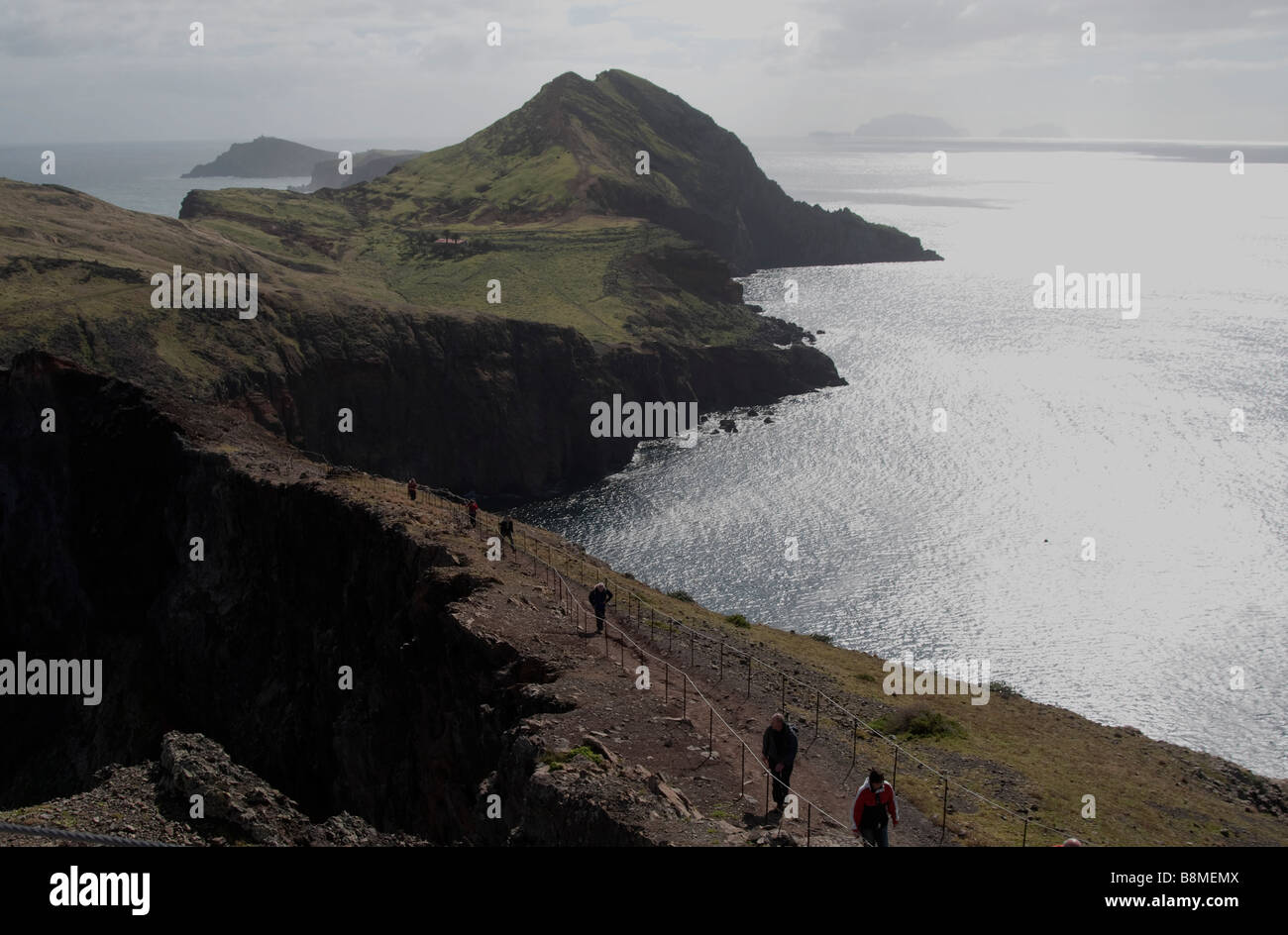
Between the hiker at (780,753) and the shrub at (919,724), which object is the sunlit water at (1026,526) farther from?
the hiker at (780,753)

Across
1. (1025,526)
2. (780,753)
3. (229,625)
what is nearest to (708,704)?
(780,753)

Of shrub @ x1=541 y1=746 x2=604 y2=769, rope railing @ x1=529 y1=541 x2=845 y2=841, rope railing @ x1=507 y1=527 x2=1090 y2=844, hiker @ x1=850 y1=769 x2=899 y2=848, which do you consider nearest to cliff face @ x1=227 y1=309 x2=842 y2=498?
rope railing @ x1=507 y1=527 x2=1090 y2=844

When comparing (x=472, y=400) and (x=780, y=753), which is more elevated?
(x=472, y=400)

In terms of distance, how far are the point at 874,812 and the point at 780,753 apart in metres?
3.45

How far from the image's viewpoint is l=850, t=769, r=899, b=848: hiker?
18844 millimetres

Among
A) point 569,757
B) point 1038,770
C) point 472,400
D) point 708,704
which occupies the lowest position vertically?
point 1038,770

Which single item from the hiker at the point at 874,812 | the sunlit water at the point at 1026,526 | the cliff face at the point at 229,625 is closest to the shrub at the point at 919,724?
the cliff face at the point at 229,625

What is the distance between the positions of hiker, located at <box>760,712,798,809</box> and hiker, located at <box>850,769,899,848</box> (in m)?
3.10

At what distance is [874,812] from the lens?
62.0 feet

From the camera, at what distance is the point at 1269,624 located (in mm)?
82250

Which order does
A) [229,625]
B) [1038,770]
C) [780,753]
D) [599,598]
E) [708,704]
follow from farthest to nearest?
[229,625] < [1038,770] < [599,598] < [708,704] < [780,753]

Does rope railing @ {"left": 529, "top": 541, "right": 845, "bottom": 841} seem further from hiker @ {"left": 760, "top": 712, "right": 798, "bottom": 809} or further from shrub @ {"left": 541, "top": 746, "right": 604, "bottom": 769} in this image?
shrub @ {"left": 541, "top": 746, "right": 604, "bottom": 769}

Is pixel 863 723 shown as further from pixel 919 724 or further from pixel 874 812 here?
pixel 874 812

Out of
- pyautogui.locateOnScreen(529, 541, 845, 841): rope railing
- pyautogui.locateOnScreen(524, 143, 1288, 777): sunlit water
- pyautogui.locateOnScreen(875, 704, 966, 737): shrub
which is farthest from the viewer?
pyautogui.locateOnScreen(524, 143, 1288, 777): sunlit water
